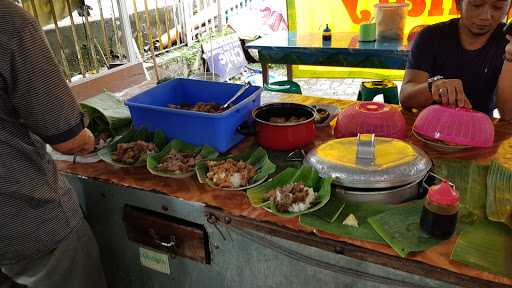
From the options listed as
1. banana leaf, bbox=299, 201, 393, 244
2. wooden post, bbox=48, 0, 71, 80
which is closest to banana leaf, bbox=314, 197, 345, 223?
banana leaf, bbox=299, 201, 393, 244

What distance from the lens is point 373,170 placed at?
3.92 ft

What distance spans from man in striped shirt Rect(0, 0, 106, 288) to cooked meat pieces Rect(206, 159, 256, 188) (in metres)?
0.45

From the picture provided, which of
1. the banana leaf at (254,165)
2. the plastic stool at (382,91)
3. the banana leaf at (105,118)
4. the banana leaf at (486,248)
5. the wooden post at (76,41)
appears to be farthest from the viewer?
the wooden post at (76,41)

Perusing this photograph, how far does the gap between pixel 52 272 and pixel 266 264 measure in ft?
2.59

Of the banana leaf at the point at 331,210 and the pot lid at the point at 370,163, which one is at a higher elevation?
the pot lid at the point at 370,163

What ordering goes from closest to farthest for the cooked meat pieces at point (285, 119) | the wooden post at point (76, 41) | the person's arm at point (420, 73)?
the cooked meat pieces at point (285, 119)
the person's arm at point (420, 73)
the wooden post at point (76, 41)

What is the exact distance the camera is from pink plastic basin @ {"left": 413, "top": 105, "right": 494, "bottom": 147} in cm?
147

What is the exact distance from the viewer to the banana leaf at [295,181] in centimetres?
119

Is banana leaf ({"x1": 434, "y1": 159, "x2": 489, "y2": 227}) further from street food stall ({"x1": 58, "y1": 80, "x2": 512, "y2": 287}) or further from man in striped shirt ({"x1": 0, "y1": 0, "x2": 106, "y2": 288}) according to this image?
man in striped shirt ({"x1": 0, "y1": 0, "x2": 106, "y2": 288})

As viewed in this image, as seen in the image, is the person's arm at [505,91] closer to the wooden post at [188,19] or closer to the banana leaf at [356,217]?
the banana leaf at [356,217]

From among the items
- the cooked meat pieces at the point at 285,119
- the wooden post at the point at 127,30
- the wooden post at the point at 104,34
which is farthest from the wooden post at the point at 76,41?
the cooked meat pieces at the point at 285,119

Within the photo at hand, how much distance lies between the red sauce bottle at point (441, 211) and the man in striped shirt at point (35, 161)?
1.08 meters

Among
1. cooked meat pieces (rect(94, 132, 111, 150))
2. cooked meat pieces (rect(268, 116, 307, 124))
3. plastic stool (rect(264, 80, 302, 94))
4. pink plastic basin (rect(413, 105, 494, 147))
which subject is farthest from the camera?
plastic stool (rect(264, 80, 302, 94))

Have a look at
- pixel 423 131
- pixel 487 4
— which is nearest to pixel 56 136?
pixel 423 131
